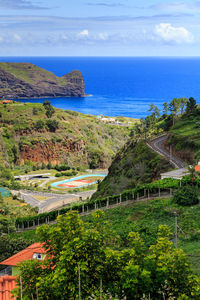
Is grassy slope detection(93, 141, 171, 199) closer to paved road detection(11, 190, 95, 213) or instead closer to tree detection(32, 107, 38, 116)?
paved road detection(11, 190, 95, 213)

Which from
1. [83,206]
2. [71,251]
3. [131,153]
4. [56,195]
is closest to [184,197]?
[83,206]

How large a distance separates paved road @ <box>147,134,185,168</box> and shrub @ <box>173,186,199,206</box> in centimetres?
1327

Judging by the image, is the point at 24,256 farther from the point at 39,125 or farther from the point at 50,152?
the point at 39,125

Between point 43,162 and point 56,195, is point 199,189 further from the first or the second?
point 43,162

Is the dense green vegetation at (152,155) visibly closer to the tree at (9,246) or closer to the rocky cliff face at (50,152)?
the tree at (9,246)

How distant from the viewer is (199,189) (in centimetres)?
3638

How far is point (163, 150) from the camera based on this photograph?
56406mm

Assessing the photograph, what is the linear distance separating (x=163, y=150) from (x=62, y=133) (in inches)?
3142

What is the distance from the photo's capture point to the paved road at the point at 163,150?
49.9m

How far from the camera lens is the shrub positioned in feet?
113

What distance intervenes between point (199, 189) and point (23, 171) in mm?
78853

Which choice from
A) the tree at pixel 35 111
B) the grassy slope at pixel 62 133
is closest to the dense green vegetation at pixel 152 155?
the grassy slope at pixel 62 133

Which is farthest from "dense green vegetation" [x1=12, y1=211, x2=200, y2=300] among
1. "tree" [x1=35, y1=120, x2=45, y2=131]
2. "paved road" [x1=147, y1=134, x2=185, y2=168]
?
"tree" [x1=35, y1=120, x2=45, y2=131]

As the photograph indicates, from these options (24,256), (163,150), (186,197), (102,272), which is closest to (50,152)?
(163,150)
